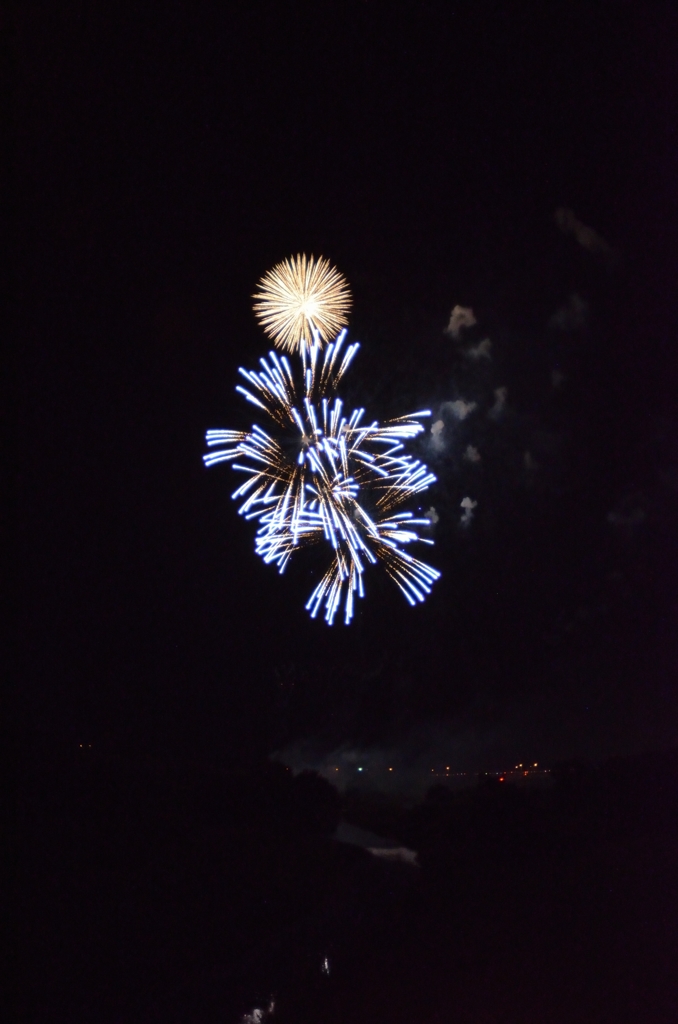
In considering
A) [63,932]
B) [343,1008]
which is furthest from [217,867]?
[343,1008]

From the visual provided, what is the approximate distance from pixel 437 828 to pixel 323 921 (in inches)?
305

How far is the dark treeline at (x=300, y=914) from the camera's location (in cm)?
682

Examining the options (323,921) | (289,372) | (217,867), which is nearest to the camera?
(289,372)

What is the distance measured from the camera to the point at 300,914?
35.3 feet

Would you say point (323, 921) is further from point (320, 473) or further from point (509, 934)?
point (320, 473)

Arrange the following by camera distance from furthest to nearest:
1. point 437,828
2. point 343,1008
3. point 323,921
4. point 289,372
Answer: point 437,828 < point 323,921 < point 289,372 < point 343,1008

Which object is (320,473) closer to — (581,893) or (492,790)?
(581,893)

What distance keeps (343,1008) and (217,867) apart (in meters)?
5.00

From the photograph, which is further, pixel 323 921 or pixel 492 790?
pixel 492 790

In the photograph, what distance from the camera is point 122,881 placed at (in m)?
8.95

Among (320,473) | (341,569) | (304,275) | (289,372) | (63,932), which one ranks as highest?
(304,275)

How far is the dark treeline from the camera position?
6824 millimetres

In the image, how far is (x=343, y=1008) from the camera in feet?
22.3

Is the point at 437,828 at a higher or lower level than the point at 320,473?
lower
